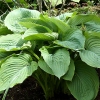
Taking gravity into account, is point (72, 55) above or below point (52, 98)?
above

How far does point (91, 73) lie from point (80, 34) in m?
0.40

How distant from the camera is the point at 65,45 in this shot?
234cm

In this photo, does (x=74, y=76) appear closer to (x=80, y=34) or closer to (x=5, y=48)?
(x=80, y=34)

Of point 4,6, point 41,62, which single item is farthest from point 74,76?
point 4,6

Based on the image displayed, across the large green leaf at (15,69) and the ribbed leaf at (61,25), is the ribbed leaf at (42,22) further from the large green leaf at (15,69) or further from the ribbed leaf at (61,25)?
the large green leaf at (15,69)

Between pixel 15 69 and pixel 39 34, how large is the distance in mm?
399

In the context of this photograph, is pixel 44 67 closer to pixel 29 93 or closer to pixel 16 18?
pixel 29 93

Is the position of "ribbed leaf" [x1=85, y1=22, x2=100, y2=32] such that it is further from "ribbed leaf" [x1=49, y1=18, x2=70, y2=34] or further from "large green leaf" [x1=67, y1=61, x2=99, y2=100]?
"large green leaf" [x1=67, y1=61, x2=99, y2=100]

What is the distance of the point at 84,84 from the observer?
93.4 inches

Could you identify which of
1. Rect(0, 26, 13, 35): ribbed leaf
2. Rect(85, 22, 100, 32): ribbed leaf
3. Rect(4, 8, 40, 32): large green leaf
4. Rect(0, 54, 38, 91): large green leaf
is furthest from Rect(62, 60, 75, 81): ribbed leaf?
Rect(0, 26, 13, 35): ribbed leaf

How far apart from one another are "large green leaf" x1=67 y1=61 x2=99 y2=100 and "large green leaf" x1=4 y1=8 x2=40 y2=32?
2.75 feet

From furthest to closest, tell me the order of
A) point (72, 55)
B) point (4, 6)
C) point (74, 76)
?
1. point (4, 6)
2. point (72, 55)
3. point (74, 76)

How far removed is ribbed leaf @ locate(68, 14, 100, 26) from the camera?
8.73ft

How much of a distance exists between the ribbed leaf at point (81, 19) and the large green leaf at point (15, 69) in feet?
2.20
